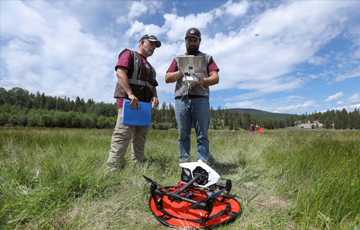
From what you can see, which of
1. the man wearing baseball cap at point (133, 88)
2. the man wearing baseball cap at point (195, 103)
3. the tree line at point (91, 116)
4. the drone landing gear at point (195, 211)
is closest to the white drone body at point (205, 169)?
the drone landing gear at point (195, 211)

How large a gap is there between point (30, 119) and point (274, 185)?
8405 cm

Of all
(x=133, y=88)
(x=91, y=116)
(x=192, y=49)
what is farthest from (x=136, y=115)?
(x=91, y=116)

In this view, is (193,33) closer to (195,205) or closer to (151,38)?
(151,38)

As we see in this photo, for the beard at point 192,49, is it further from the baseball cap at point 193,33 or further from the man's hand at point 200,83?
the man's hand at point 200,83

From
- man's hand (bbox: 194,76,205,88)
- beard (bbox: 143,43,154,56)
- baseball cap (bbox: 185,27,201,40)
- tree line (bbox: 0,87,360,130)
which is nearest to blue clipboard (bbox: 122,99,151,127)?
man's hand (bbox: 194,76,205,88)

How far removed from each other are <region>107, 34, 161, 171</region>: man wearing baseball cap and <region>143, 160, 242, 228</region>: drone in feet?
3.92

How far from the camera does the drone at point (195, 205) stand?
171 cm

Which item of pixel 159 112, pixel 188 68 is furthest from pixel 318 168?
pixel 159 112

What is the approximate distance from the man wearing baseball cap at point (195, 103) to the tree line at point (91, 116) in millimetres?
66389

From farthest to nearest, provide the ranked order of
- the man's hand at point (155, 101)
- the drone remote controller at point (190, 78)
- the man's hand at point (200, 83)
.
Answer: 1. the man's hand at point (155, 101)
2. the man's hand at point (200, 83)
3. the drone remote controller at point (190, 78)

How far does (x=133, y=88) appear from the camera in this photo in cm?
321

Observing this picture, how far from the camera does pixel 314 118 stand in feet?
516

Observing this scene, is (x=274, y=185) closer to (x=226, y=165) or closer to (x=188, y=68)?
(x=226, y=165)

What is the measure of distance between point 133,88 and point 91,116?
282 ft
